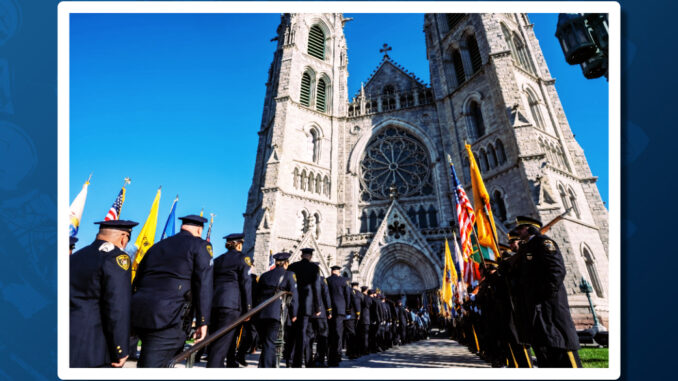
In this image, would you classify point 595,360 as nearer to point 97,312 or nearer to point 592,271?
Answer: point 97,312

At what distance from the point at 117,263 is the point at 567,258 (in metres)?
15.7

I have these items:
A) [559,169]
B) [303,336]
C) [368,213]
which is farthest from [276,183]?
[559,169]

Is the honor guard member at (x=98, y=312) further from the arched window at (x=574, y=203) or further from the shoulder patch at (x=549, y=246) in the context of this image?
the arched window at (x=574, y=203)

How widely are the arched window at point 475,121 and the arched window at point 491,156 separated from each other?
165cm

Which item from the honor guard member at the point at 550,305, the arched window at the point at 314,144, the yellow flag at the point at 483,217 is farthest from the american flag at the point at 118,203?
the arched window at the point at 314,144

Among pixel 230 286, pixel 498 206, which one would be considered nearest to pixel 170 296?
pixel 230 286

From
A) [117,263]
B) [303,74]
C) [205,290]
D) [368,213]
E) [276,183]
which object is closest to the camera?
[117,263]

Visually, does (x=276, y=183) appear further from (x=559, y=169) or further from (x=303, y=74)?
(x=559, y=169)

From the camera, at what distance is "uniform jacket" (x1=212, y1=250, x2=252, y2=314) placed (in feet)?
14.1

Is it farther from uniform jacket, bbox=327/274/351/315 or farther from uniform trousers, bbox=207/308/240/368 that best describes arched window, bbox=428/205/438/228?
uniform trousers, bbox=207/308/240/368

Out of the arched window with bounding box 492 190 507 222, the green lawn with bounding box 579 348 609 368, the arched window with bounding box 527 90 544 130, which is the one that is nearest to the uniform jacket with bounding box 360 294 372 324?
the green lawn with bounding box 579 348 609 368

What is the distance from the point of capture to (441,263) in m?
17.5
